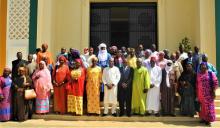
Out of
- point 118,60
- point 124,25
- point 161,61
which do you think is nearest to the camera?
point 161,61

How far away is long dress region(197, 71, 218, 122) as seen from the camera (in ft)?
32.8

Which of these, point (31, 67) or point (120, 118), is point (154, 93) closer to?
point (120, 118)

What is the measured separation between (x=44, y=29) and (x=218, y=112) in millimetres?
5898

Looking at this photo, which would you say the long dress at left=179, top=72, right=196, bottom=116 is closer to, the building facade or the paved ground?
the paved ground

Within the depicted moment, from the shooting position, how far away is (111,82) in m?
10.5

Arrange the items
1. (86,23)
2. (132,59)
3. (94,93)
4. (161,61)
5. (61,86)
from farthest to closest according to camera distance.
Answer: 1. (86,23)
2. (132,59)
3. (161,61)
4. (61,86)
5. (94,93)

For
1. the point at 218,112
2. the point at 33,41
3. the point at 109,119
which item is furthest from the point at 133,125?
the point at 33,41

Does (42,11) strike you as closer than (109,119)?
No

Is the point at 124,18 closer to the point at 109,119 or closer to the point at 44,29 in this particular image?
the point at 44,29

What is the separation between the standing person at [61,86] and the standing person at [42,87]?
0.61 ft

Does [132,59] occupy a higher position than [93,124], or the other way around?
[132,59]

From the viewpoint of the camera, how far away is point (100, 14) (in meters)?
15.0

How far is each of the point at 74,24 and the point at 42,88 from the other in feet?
14.6

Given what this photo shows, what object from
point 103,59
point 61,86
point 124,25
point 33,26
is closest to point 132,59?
point 103,59
